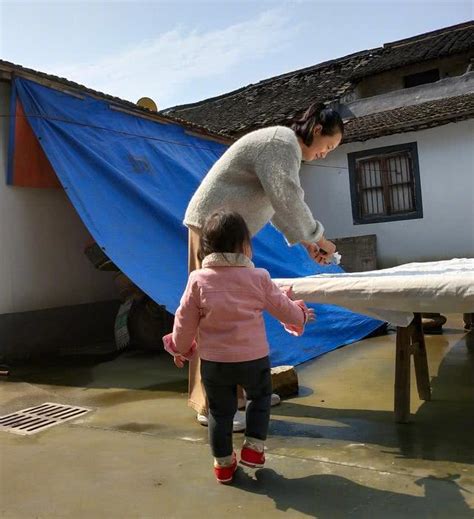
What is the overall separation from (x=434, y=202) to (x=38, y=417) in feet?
29.7

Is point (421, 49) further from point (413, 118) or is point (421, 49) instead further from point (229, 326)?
point (229, 326)

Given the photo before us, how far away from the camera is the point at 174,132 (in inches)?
247

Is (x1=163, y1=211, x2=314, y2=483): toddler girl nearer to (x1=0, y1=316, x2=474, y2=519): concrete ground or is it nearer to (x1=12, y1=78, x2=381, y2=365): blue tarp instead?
(x1=0, y1=316, x2=474, y2=519): concrete ground

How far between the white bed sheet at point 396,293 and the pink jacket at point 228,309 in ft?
1.74

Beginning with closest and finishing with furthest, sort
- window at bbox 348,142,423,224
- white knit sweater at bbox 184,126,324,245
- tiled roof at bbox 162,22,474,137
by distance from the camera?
white knit sweater at bbox 184,126,324,245 < window at bbox 348,142,423,224 < tiled roof at bbox 162,22,474,137

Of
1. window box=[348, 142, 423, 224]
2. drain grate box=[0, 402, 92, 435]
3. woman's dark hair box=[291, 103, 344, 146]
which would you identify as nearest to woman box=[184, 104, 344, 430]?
woman's dark hair box=[291, 103, 344, 146]

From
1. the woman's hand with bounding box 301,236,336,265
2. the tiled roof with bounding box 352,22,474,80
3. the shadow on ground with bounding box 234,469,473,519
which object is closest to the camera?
the shadow on ground with bounding box 234,469,473,519

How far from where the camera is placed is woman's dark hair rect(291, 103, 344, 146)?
105 inches

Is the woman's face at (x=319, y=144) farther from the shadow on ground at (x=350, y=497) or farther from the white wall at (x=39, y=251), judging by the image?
the white wall at (x=39, y=251)

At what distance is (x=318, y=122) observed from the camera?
8.77ft

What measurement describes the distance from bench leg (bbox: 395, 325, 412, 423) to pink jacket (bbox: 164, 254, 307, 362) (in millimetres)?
993

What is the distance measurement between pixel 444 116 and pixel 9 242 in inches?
315

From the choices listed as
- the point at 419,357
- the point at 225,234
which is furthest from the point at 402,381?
the point at 225,234

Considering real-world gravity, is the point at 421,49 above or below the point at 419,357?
above
